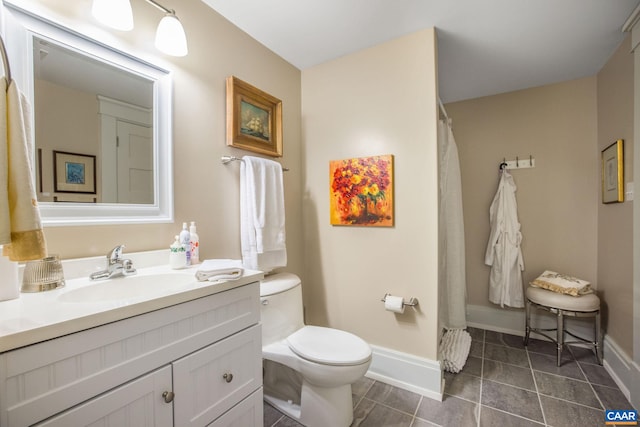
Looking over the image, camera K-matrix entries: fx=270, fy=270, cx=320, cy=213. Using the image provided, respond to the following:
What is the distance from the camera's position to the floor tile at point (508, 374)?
1.85 metres

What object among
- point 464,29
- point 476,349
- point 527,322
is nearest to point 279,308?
point 476,349

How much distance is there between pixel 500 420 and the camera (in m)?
1.52

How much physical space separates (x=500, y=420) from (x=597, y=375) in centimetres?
103

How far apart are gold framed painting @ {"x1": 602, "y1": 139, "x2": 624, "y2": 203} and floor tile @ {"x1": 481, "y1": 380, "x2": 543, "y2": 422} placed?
4.81ft

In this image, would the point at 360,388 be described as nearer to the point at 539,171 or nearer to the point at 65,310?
the point at 65,310

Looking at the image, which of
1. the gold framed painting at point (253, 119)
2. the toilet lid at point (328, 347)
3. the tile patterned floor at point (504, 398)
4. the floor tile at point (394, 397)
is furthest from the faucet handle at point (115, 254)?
the floor tile at point (394, 397)

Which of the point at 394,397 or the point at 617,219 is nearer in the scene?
the point at 394,397

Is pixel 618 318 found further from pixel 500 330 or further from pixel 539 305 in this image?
pixel 500 330

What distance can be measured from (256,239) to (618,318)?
2552mm

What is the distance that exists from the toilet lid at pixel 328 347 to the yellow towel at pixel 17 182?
3.77ft

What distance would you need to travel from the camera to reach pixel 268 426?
4.94 feet

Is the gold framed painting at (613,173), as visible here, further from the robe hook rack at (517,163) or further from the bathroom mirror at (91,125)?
the bathroom mirror at (91,125)

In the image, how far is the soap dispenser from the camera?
1271mm

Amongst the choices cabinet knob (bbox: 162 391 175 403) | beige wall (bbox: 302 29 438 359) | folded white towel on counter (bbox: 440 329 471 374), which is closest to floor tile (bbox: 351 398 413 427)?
beige wall (bbox: 302 29 438 359)
